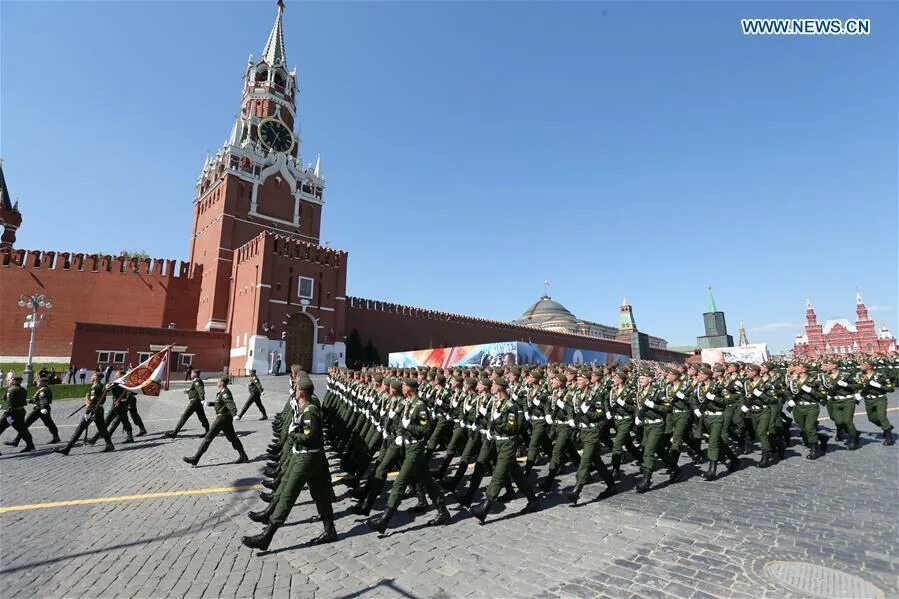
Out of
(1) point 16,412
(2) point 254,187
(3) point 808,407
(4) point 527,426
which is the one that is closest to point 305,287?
(2) point 254,187

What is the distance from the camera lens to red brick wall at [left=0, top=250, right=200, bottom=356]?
31.3m

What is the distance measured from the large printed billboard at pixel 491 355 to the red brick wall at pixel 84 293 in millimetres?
19509

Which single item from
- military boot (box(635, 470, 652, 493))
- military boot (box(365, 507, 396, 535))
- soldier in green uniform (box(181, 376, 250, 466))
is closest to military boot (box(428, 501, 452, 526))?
military boot (box(365, 507, 396, 535))

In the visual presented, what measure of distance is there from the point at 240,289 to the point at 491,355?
20.2 metres

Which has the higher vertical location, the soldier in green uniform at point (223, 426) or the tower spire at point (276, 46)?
the tower spire at point (276, 46)

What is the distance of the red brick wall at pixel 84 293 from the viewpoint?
1233 inches

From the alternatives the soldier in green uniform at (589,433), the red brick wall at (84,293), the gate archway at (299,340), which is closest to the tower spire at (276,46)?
the red brick wall at (84,293)

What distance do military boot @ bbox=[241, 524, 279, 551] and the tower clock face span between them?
4579 cm

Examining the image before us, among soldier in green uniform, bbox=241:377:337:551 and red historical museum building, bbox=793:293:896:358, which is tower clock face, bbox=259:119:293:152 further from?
red historical museum building, bbox=793:293:896:358

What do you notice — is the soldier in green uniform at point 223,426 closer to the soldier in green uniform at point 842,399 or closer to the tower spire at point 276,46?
the soldier in green uniform at point 842,399

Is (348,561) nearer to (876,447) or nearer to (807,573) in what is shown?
(807,573)

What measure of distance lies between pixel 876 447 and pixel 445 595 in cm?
1154

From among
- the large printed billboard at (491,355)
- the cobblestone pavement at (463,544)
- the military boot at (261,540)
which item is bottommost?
the cobblestone pavement at (463,544)

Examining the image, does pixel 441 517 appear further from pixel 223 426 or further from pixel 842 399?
pixel 842 399
